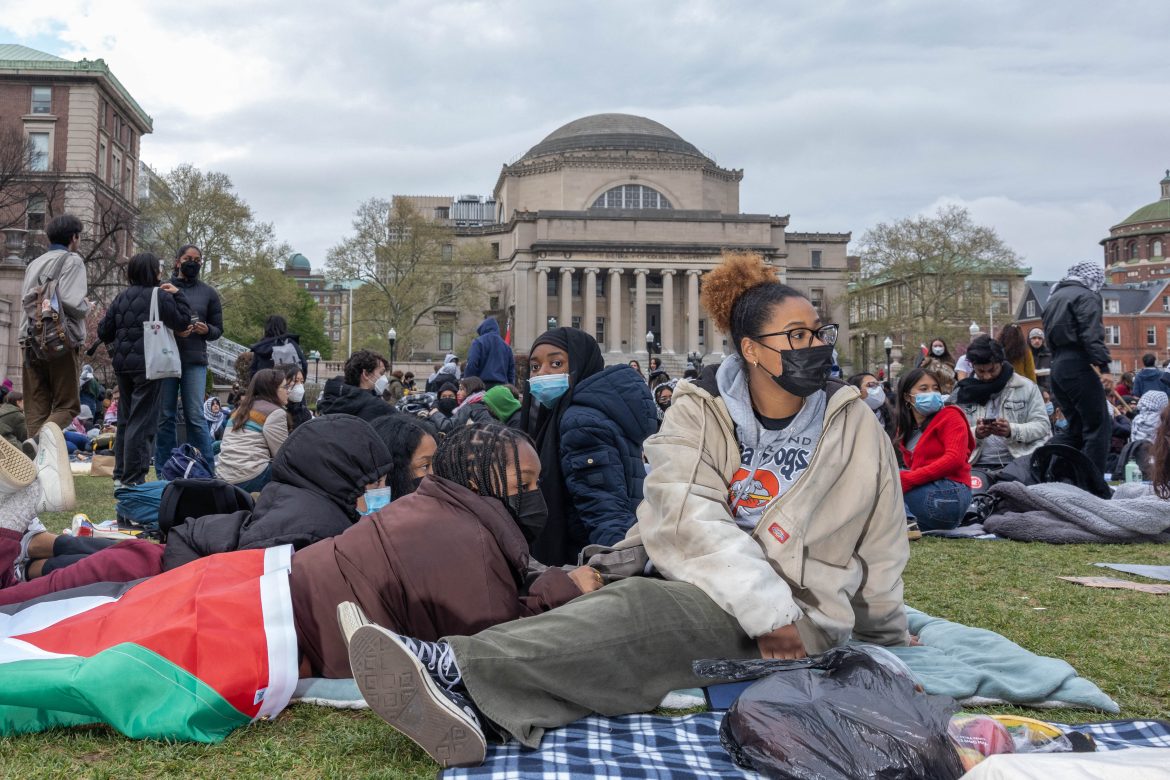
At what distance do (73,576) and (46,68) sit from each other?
54.8m

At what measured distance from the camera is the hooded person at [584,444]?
5.08 metres

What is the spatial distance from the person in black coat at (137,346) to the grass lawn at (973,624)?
0.88m

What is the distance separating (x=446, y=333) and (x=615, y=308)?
1551cm

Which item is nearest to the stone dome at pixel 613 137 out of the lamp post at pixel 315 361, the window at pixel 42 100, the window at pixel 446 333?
the window at pixel 446 333

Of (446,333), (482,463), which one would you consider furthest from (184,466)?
(446,333)

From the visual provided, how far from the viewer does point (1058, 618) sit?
474cm

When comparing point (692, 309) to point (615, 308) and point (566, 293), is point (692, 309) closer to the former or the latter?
point (615, 308)

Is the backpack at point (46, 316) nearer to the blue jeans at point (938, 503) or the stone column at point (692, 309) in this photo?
the blue jeans at point (938, 503)

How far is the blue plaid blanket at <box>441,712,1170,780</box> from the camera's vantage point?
2619 mm

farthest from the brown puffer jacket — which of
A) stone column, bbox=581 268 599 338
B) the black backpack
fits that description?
stone column, bbox=581 268 599 338

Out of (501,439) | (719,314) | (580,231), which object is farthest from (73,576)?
(580,231)

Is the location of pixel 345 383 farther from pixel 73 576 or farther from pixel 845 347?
pixel 845 347

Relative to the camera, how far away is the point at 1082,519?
7.52m

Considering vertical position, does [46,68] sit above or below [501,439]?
above
